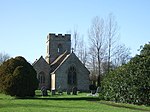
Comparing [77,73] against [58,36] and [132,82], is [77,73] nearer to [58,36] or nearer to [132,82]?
[58,36]

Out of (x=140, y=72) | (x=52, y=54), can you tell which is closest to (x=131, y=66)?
(x=140, y=72)

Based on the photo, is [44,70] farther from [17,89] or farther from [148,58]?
[148,58]

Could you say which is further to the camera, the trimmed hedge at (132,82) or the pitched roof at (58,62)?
the pitched roof at (58,62)

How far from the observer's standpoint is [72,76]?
65.9 metres

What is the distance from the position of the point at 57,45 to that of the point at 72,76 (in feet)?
42.6

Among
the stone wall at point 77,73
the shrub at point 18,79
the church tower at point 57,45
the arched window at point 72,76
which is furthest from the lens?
the church tower at point 57,45

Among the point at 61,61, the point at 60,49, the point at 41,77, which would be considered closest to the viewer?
the point at 61,61

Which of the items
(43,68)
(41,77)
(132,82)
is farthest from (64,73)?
(132,82)

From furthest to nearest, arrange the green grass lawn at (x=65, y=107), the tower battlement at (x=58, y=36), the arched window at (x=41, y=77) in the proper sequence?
1. the tower battlement at (x=58, y=36)
2. the arched window at (x=41, y=77)
3. the green grass lawn at (x=65, y=107)

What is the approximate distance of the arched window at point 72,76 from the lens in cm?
6550

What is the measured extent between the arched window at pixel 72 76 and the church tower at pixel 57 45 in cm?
1154

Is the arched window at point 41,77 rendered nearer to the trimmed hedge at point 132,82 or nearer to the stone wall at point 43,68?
the stone wall at point 43,68

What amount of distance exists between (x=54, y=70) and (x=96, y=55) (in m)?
9.92

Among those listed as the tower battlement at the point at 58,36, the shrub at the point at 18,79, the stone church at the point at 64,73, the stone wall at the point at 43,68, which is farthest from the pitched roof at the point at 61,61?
the shrub at the point at 18,79
